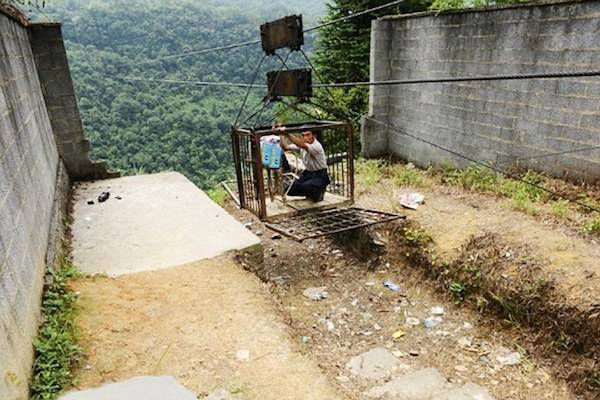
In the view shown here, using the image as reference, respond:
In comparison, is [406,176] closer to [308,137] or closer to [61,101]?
[308,137]

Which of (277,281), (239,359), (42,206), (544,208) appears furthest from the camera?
(277,281)

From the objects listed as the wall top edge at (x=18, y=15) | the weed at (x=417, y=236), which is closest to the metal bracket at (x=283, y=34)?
the weed at (x=417, y=236)

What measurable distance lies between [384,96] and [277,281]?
184 inches

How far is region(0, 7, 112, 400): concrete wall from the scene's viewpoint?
2.42 meters

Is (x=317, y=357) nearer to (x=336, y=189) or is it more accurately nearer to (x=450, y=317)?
(x=450, y=317)

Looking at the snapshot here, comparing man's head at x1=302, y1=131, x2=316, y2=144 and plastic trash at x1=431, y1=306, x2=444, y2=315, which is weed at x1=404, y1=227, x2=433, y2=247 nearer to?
plastic trash at x1=431, y1=306, x2=444, y2=315

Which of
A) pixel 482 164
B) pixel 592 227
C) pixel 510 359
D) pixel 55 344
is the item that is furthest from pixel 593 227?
pixel 55 344

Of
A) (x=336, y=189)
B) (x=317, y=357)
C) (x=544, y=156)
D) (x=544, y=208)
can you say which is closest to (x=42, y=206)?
(x=317, y=357)

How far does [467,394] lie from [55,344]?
3203mm

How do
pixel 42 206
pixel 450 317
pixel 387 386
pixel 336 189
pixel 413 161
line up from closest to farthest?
pixel 387 386
pixel 42 206
pixel 450 317
pixel 336 189
pixel 413 161

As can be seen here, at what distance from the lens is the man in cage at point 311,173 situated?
5.57 meters

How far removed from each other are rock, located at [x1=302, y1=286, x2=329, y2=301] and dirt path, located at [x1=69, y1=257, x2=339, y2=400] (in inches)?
59.9

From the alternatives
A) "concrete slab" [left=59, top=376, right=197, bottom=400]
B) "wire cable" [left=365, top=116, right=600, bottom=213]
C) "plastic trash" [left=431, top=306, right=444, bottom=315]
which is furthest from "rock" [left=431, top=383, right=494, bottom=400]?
"concrete slab" [left=59, top=376, right=197, bottom=400]

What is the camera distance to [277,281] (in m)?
5.76
